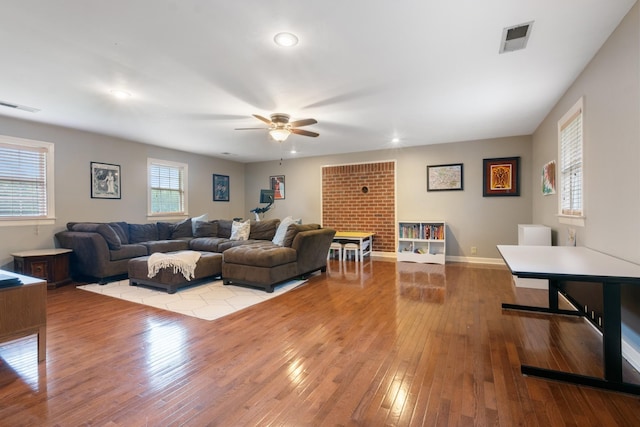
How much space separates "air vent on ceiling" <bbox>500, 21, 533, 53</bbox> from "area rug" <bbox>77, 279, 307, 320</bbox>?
11.1ft

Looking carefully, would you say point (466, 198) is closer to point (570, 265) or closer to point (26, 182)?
point (570, 265)

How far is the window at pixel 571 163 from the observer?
297cm

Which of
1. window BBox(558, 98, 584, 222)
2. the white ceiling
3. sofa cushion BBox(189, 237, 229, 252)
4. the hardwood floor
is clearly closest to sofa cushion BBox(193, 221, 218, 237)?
sofa cushion BBox(189, 237, 229, 252)

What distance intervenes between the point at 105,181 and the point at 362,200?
5.01 meters

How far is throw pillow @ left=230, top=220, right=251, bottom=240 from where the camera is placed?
5605mm

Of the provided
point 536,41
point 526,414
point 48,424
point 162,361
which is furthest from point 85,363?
point 536,41

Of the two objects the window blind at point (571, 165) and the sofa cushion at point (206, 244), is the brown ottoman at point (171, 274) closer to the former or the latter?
the sofa cushion at point (206, 244)

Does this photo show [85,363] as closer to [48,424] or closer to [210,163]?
[48,424]

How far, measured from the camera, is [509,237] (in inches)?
221

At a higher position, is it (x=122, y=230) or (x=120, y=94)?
(x=120, y=94)

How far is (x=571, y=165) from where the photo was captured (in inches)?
129

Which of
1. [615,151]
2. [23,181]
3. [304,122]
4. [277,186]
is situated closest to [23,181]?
[23,181]

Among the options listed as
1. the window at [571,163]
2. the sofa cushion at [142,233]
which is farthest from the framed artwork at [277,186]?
the window at [571,163]

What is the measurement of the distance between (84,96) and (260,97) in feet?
6.48
